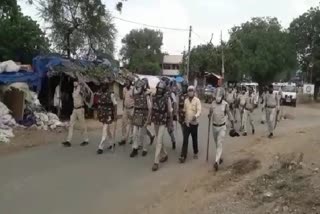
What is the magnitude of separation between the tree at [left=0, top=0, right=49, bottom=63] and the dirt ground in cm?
2478

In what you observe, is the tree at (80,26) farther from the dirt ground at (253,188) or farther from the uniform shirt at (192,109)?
the dirt ground at (253,188)

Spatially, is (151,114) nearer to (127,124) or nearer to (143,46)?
(127,124)

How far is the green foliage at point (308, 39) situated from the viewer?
62906 millimetres

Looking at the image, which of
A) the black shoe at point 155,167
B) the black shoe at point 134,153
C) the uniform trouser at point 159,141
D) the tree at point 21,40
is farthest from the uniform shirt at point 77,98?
the tree at point 21,40

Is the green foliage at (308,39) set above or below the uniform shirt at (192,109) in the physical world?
above

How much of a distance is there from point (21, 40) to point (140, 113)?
23.7 metres

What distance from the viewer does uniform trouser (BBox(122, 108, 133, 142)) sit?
50.8 feet

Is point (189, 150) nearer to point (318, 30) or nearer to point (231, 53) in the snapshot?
point (231, 53)

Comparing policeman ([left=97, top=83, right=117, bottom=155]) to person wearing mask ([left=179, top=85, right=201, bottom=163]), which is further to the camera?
policeman ([left=97, top=83, right=117, bottom=155])

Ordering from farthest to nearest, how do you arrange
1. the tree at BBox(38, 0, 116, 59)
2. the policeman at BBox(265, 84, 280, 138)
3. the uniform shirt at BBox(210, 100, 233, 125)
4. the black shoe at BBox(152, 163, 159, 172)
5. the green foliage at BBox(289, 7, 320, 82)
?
the green foliage at BBox(289, 7, 320, 82) → the tree at BBox(38, 0, 116, 59) → the policeman at BBox(265, 84, 280, 138) → the uniform shirt at BBox(210, 100, 233, 125) → the black shoe at BBox(152, 163, 159, 172)

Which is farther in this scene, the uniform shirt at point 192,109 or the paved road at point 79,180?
the uniform shirt at point 192,109

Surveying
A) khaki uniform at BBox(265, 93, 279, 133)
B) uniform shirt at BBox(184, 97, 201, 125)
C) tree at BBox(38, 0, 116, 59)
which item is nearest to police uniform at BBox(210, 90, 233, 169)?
uniform shirt at BBox(184, 97, 201, 125)

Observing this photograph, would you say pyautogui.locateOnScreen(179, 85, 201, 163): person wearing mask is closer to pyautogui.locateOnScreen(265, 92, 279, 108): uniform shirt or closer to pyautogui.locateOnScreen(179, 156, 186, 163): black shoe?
pyautogui.locateOnScreen(179, 156, 186, 163): black shoe

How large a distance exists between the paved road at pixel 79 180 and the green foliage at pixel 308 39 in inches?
2003
